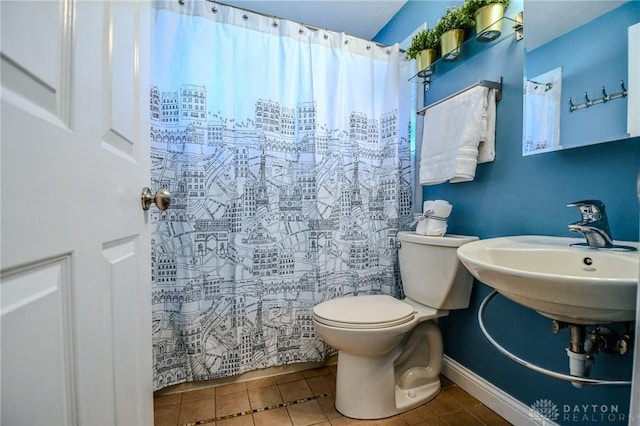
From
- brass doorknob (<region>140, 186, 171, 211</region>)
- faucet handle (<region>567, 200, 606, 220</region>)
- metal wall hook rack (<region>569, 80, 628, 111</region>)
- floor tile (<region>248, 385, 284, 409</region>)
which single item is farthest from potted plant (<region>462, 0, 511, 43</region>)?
floor tile (<region>248, 385, 284, 409</region>)

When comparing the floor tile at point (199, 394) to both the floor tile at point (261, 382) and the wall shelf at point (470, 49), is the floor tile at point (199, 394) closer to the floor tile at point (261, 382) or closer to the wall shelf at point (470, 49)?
the floor tile at point (261, 382)

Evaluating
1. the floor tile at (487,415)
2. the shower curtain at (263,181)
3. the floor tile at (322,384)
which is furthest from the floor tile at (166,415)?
the floor tile at (487,415)

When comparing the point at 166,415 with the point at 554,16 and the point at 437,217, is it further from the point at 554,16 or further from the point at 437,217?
the point at 554,16

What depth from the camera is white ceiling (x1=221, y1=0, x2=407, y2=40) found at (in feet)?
5.83

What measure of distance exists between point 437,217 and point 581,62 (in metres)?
0.75

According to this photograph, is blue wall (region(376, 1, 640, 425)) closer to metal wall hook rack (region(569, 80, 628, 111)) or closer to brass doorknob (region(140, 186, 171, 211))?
metal wall hook rack (region(569, 80, 628, 111))

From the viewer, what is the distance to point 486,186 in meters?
1.31

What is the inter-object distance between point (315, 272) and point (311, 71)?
1.08m

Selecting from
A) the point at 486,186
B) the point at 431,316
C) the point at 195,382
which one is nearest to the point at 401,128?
the point at 486,186

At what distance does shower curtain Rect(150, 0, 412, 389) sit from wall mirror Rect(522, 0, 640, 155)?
690mm

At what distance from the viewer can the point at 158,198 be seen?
684mm

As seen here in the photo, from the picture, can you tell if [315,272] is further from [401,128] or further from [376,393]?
[401,128]

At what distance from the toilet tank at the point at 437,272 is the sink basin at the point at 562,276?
275mm

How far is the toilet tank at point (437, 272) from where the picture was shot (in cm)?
128
